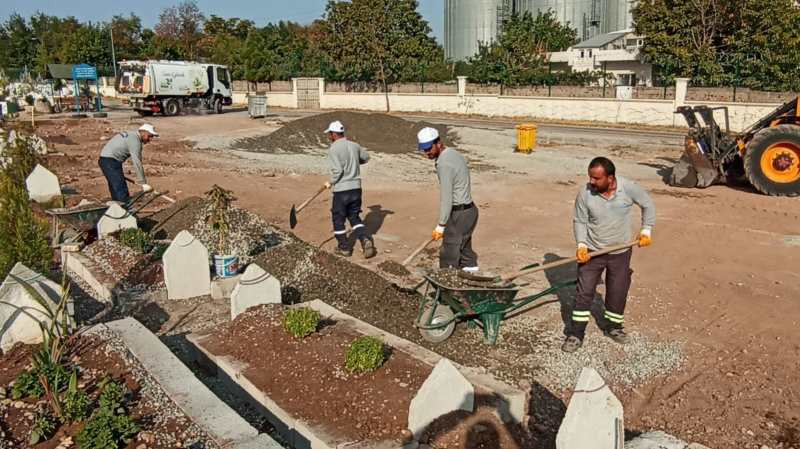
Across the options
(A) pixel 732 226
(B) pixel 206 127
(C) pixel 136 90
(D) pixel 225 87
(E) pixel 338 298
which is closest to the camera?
(E) pixel 338 298

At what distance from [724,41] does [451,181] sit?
26490 mm

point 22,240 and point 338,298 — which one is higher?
point 22,240

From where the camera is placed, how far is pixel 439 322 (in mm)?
5492

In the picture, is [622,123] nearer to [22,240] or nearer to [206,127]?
[206,127]

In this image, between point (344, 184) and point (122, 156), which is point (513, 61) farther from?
point (344, 184)

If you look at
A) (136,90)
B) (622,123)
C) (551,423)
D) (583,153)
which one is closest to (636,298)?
(551,423)

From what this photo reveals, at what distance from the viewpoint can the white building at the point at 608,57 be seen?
43125 mm

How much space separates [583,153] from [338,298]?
14.1 metres

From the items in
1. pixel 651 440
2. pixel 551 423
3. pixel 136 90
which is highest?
→ pixel 136 90

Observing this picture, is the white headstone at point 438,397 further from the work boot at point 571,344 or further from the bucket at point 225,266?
the bucket at point 225,266

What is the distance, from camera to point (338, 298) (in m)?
6.49

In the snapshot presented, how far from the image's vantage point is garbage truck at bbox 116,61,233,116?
32.2 metres

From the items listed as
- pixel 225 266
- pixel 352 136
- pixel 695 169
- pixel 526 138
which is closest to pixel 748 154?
pixel 695 169

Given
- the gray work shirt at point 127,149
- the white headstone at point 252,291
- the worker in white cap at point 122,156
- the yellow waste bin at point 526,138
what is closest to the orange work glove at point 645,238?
the white headstone at point 252,291
